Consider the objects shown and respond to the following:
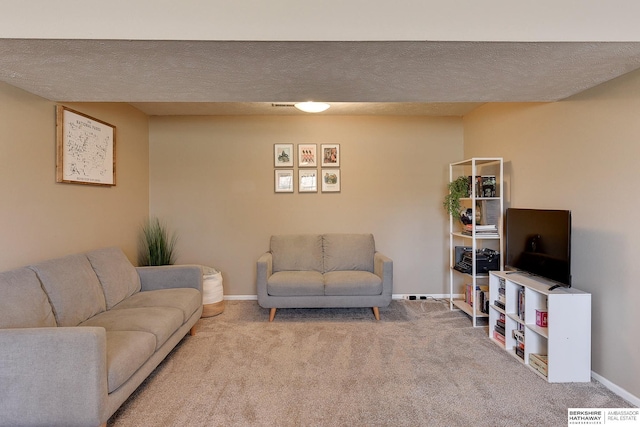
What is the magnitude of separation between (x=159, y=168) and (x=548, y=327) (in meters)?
4.42

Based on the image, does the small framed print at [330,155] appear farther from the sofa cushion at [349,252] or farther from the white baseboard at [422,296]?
the white baseboard at [422,296]

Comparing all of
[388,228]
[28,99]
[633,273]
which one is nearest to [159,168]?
[28,99]

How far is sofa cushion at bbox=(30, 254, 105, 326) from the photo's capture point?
220 cm

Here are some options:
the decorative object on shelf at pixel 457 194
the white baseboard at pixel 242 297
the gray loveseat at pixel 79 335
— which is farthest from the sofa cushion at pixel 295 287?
the decorative object on shelf at pixel 457 194

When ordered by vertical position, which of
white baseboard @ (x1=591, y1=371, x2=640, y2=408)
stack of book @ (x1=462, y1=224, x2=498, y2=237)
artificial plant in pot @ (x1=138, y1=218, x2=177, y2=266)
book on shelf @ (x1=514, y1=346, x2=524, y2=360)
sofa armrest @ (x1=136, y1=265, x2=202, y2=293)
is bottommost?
white baseboard @ (x1=591, y1=371, x2=640, y2=408)

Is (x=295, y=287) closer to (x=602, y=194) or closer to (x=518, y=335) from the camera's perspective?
(x=518, y=335)

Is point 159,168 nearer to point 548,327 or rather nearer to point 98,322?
point 98,322

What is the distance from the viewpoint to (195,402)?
6.93ft

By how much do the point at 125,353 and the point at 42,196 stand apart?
1516 millimetres

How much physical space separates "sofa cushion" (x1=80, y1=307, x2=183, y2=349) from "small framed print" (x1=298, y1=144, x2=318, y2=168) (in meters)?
2.41

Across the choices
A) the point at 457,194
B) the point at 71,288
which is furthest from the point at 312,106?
the point at 71,288

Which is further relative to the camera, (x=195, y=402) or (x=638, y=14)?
(x=195, y=402)

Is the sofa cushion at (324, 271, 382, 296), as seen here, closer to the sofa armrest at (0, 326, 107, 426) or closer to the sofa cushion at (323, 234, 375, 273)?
the sofa cushion at (323, 234, 375, 273)

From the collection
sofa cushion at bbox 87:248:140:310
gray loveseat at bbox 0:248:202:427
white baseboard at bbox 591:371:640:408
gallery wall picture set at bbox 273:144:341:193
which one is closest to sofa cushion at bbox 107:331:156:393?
gray loveseat at bbox 0:248:202:427
